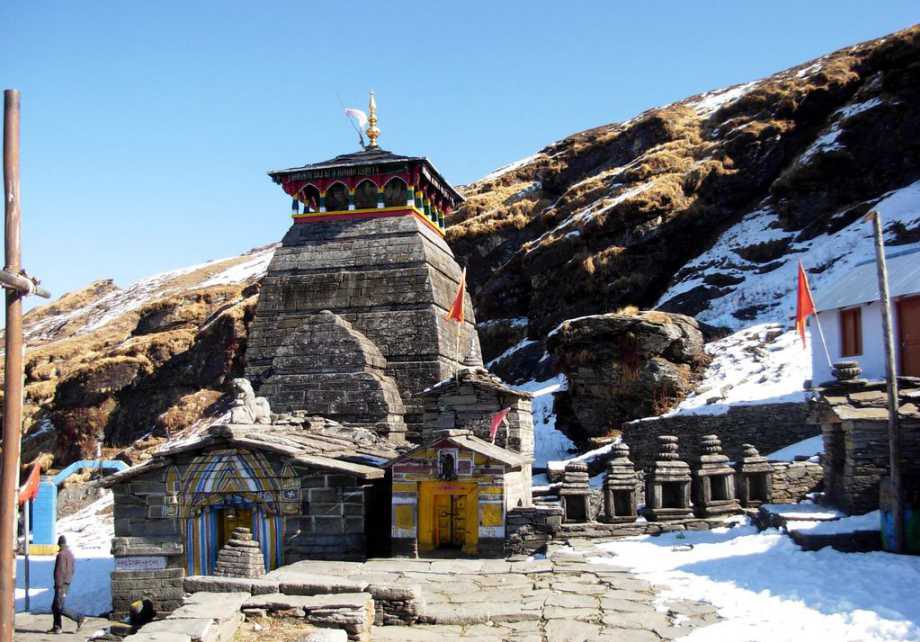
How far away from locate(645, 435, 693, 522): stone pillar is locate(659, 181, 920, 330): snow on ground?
1732 centimetres

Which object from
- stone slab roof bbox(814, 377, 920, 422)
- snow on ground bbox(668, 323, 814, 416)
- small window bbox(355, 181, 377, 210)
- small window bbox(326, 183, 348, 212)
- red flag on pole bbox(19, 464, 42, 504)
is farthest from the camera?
small window bbox(326, 183, 348, 212)

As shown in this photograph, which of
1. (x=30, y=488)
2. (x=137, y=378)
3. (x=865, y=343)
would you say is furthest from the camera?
(x=137, y=378)

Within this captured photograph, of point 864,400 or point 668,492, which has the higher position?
point 864,400

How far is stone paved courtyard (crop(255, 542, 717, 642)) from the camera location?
1012cm

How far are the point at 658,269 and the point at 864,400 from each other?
2858 cm

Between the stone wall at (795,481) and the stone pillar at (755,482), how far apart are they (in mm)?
569

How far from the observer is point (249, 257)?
86.6m

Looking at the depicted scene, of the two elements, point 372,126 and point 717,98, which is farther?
point 717,98

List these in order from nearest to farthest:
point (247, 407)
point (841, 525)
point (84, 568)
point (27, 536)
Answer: point (841, 525)
point (247, 407)
point (27, 536)
point (84, 568)

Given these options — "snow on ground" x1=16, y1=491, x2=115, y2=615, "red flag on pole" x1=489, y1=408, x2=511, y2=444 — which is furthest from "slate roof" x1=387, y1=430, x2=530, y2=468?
"snow on ground" x1=16, y1=491, x2=115, y2=615

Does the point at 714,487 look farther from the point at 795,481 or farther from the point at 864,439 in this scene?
the point at 864,439

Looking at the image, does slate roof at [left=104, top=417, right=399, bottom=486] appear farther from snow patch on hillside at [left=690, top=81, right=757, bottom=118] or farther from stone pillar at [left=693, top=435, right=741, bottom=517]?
snow patch on hillside at [left=690, top=81, right=757, bottom=118]

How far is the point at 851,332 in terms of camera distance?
20.1 meters

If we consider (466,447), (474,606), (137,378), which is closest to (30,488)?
(466,447)
